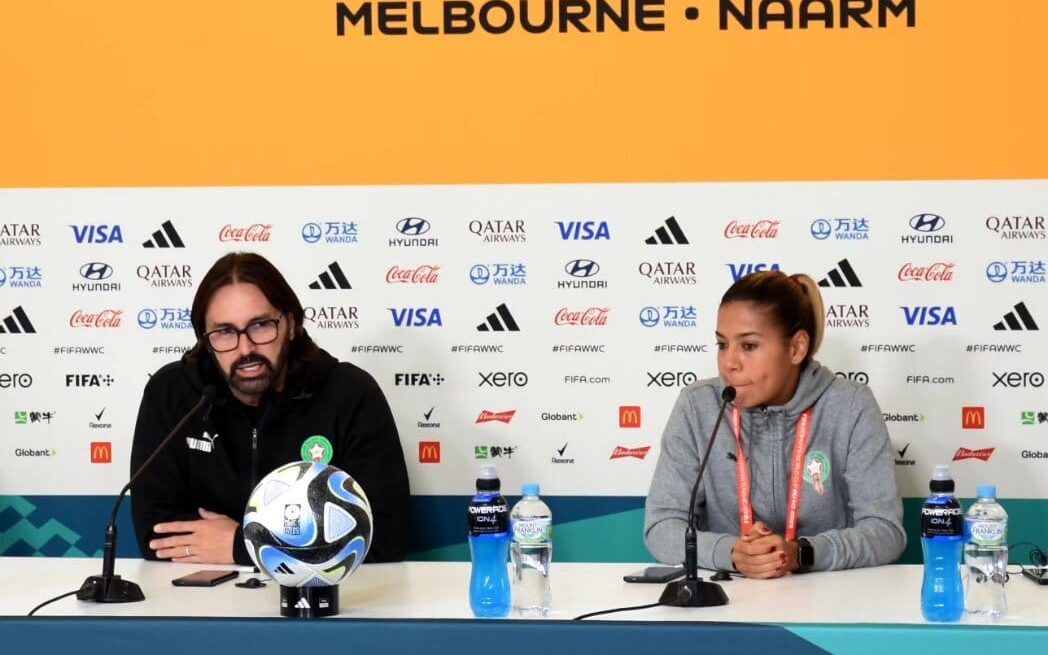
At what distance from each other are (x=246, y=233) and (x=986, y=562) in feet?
8.51

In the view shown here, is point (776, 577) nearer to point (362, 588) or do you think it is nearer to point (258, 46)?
point (362, 588)

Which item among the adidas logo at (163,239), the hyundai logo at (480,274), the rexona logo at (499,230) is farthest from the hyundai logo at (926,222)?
the adidas logo at (163,239)

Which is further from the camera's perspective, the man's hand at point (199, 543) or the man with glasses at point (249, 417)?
the man with glasses at point (249, 417)

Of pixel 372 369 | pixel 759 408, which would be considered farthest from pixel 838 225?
pixel 372 369

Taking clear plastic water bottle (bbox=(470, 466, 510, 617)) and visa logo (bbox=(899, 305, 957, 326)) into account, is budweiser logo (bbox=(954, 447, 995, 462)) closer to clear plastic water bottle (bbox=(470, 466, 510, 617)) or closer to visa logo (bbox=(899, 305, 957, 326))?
visa logo (bbox=(899, 305, 957, 326))

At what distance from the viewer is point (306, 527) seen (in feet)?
7.61

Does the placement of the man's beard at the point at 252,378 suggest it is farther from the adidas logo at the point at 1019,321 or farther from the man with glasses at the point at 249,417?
the adidas logo at the point at 1019,321

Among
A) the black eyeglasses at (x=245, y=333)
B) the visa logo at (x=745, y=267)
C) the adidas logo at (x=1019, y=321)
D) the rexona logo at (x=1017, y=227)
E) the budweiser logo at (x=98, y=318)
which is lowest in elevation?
the black eyeglasses at (x=245, y=333)

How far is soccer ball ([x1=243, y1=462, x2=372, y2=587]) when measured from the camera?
232cm

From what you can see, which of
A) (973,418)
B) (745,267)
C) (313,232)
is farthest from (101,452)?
(973,418)

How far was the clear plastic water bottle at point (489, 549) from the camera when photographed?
8.15 feet

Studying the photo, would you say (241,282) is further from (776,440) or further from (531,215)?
(776,440)

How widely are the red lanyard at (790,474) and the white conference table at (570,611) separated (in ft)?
1.07

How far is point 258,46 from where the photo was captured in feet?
13.8
